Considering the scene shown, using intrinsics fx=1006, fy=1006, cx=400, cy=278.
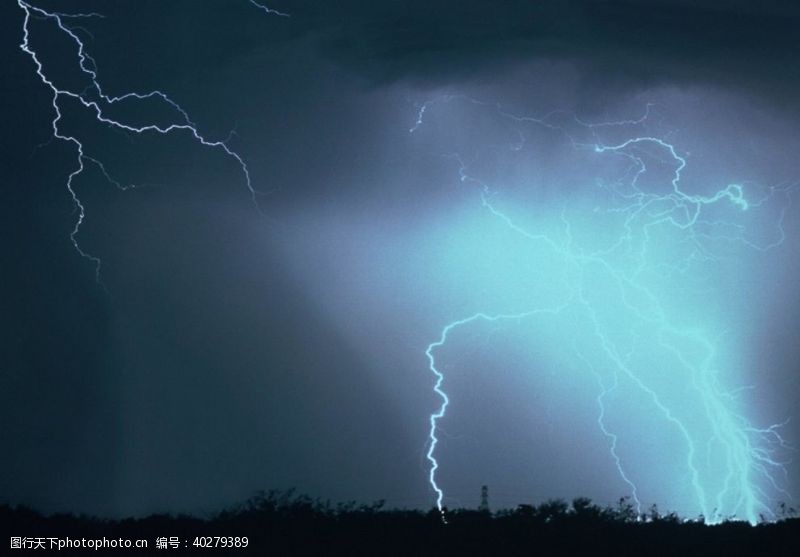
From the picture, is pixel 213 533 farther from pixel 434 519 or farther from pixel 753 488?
pixel 753 488

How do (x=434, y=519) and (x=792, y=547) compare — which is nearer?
(x=792, y=547)

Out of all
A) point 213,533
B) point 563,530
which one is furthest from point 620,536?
point 213,533

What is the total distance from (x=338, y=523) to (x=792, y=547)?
4169mm

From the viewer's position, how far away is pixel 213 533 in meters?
9.08

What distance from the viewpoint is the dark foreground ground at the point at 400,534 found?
28.8 ft

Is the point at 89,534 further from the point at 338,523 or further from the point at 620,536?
the point at 620,536

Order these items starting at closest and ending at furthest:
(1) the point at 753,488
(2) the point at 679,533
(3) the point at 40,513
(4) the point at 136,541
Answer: (4) the point at 136,541
(2) the point at 679,533
(3) the point at 40,513
(1) the point at 753,488

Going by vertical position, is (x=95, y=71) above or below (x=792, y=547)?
above

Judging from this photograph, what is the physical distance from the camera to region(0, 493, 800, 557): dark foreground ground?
8.78 m

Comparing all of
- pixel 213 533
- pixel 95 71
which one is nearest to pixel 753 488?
pixel 213 533

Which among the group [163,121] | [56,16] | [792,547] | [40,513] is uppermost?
[56,16]

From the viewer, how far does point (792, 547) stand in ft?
29.4

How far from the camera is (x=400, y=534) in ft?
30.5

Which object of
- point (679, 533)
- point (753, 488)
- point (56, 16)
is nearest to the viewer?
point (679, 533)
